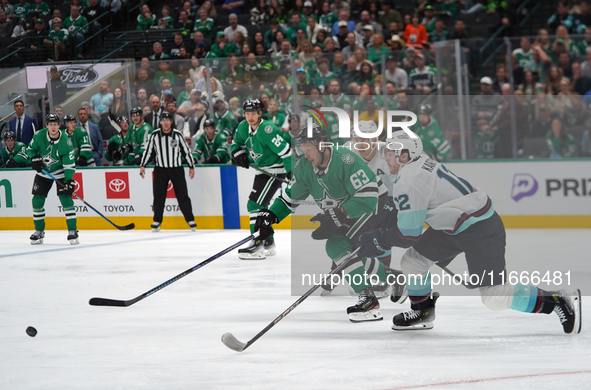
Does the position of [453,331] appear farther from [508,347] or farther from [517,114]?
[517,114]

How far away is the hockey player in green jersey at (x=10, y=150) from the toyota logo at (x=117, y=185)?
148cm

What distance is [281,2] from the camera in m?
11.9

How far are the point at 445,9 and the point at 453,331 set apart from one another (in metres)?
7.83

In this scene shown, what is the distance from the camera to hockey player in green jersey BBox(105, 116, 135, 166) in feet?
33.1

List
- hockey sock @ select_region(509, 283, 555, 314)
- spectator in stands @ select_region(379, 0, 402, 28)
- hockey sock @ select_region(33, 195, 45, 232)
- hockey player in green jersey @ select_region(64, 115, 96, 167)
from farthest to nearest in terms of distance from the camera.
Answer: spectator in stands @ select_region(379, 0, 402, 28) < hockey player in green jersey @ select_region(64, 115, 96, 167) < hockey sock @ select_region(33, 195, 45, 232) < hockey sock @ select_region(509, 283, 555, 314)

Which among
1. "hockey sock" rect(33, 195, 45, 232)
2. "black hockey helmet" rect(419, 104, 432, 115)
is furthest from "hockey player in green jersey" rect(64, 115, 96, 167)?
"black hockey helmet" rect(419, 104, 432, 115)

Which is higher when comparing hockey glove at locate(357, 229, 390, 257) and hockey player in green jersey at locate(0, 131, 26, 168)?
hockey player in green jersey at locate(0, 131, 26, 168)

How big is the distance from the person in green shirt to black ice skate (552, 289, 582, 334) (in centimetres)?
1120

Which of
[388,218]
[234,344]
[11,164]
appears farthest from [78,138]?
[234,344]

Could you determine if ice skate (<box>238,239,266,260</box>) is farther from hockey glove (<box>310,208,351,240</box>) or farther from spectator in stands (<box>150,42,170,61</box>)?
spectator in stands (<box>150,42,170,61</box>)

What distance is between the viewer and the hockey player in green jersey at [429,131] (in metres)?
8.31

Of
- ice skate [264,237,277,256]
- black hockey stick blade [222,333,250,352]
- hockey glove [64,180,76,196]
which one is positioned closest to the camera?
black hockey stick blade [222,333,250,352]

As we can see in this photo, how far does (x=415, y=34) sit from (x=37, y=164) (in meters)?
5.36

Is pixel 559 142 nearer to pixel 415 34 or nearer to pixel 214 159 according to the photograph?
pixel 415 34
